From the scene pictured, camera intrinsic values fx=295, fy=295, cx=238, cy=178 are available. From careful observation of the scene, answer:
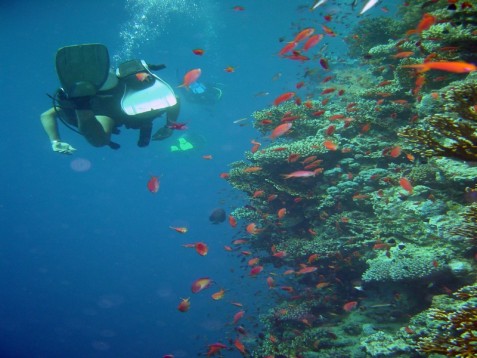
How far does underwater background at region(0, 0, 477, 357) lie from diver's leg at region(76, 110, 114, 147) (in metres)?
3.33

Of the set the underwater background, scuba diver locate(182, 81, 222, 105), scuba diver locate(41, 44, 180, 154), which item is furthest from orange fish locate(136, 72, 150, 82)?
scuba diver locate(182, 81, 222, 105)

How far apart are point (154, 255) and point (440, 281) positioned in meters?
64.2

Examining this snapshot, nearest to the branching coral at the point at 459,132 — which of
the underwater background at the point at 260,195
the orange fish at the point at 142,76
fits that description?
the underwater background at the point at 260,195

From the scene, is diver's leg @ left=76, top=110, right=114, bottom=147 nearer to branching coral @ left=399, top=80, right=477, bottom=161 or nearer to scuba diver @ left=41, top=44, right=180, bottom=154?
scuba diver @ left=41, top=44, right=180, bottom=154

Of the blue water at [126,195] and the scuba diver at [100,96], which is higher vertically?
the scuba diver at [100,96]

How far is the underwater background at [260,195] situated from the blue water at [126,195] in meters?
0.43

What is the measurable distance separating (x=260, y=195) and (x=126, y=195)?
329 ft

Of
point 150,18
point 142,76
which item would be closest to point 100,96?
point 142,76

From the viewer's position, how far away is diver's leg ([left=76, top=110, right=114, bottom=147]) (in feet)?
15.5

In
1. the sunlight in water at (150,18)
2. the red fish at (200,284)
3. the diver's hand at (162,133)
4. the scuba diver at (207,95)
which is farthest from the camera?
the sunlight in water at (150,18)

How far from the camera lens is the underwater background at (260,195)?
16.9 feet

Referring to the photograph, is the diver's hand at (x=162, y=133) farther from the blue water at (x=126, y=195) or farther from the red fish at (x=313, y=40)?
the blue water at (x=126, y=195)

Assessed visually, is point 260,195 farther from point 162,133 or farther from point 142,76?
point 142,76

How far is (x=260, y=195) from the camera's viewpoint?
8.04 metres
